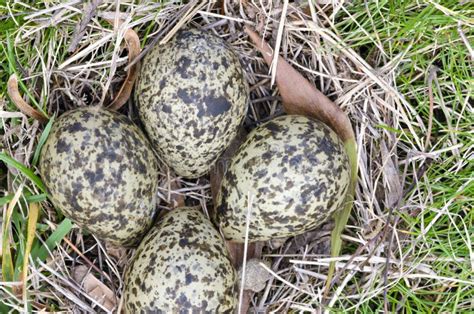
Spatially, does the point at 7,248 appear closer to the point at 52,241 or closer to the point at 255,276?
the point at 52,241

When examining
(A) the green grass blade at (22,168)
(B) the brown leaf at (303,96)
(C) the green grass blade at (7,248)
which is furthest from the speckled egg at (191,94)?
(C) the green grass blade at (7,248)

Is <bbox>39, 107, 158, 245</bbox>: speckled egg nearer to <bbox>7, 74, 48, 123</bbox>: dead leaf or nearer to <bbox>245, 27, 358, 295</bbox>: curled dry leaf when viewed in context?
<bbox>7, 74, 48, 123</bbox>: dead leaf

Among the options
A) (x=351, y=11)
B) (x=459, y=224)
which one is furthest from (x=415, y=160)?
(x=351, y=11)

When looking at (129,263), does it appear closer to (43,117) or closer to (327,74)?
(43,117)

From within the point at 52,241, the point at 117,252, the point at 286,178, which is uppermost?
the point at 286,178

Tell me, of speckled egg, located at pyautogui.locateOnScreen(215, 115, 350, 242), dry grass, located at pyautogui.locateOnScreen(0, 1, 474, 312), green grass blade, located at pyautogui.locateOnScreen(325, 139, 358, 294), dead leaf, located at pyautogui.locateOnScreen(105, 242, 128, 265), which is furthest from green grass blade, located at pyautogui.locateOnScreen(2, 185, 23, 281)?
green grass blade, located at pyautogui.locateOnScreen(325, 139, 358, 294)

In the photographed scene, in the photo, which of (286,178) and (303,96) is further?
(303,96)

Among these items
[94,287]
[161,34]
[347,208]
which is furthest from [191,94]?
[94,287]
